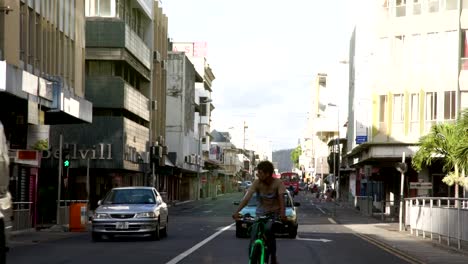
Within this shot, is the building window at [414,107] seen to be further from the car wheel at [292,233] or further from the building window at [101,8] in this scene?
the car wheel at [292,233]

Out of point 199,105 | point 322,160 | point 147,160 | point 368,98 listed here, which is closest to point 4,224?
point 368,98

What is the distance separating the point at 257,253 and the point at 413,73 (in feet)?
139

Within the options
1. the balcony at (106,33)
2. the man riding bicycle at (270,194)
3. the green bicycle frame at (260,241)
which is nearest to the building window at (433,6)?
the balcony at (106,33)

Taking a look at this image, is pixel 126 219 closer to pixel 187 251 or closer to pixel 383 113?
pixel 187 251

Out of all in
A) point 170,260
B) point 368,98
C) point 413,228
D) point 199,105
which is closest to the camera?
point 170,260

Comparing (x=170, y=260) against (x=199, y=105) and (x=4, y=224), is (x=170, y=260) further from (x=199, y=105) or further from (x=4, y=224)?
(x=199, y=105)

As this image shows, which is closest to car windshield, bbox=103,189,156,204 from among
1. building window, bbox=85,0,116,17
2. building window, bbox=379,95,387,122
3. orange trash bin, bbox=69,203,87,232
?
orange trash bin, bbox=69,203,87,232

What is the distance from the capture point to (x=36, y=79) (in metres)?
31.1

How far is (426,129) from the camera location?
53094 mm

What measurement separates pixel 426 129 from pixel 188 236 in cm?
2738

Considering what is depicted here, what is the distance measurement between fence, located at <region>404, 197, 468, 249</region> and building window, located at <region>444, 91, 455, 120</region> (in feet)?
57.2

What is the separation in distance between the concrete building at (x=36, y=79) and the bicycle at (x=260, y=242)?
53.1 ft

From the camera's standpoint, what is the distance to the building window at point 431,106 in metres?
53.2

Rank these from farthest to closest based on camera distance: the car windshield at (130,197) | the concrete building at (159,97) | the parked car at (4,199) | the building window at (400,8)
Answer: the concrete building at (159,97)
the building window at (400,8)
the car windshield at (130,197)
the parked car at (4,199)
